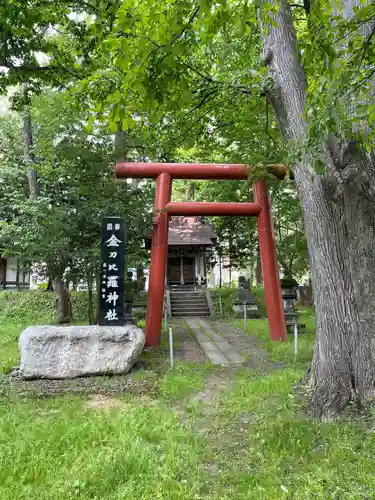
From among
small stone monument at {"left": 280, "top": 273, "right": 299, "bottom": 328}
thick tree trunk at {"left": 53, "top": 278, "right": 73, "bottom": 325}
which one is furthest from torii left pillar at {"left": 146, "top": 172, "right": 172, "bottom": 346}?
thick tree trunk at {"left": 53, "top": 278, "right": 73, "bottom": 325}

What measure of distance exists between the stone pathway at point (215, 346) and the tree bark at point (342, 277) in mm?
3008

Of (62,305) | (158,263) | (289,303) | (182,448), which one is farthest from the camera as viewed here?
(62,305)

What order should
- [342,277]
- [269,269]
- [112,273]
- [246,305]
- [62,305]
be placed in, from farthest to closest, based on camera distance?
[246,305], [62,305], [269,269], [112,273], [342,277]

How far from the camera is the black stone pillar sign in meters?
6.80

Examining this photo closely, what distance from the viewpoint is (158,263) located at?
855cm

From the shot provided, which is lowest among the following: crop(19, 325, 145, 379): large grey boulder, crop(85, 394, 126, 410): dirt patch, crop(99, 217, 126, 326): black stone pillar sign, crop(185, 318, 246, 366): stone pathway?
crop(85, 394, 126, 410): dirt patch

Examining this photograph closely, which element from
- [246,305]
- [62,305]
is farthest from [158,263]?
[246,305]

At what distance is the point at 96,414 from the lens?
13.8 feet

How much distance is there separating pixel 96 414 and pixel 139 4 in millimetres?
4440

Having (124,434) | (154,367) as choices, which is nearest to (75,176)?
(154,367)

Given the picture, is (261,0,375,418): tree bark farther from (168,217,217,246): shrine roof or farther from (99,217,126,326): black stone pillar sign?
(168,217,217,246): shrine roof

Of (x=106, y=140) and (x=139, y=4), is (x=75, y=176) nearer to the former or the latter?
(x=106, y=140)

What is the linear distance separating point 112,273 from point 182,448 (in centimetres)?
425

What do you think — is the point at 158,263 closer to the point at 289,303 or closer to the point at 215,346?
the point at 215,346
